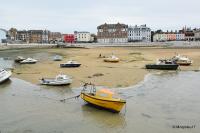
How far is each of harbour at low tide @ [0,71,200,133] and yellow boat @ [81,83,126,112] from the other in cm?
53

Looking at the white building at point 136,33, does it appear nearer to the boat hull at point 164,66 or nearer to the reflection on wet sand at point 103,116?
the boat hull at point 164,66

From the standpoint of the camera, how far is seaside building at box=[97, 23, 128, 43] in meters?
180

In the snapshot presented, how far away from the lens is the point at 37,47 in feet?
445

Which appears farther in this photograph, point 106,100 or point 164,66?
point 164,66

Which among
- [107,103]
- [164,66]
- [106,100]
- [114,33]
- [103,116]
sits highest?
[114,33]

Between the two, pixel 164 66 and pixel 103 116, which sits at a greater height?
pixel 164 66

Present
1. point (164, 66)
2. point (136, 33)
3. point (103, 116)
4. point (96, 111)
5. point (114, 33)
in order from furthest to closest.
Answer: point (136, 33)
point (114, 33)
point (164, 66)
point (96, 111)
point (103, 116)

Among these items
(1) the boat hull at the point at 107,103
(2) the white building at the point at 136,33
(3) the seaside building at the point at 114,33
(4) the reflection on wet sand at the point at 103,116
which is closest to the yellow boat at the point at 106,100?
(1) the boat hull at the point at 107,103

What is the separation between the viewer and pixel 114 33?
591 feet

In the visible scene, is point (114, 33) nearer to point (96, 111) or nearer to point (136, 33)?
point (136, 33)

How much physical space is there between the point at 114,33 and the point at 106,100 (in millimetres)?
154819

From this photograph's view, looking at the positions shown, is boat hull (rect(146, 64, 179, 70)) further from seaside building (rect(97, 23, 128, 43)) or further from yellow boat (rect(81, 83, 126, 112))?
seaside building (rect(97, 23, 128, 43))

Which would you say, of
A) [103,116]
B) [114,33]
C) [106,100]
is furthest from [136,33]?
[103,116]

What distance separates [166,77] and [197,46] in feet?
234
